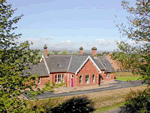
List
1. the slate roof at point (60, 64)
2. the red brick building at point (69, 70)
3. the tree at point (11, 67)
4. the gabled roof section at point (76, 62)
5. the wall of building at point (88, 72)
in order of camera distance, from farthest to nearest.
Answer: the gabled roof section at point (76, 62) < the slate roof at point (60, 64) < the wall of building at point (88, 72) < the red brick building at point (69, 70) < the tree at point (11, 67)

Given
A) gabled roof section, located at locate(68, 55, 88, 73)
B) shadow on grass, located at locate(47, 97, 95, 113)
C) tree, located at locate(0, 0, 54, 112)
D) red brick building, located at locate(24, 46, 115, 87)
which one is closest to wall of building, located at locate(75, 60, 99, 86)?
red brick building, located at locate(24, 46, 115, 87)

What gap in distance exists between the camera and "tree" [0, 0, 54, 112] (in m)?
6.04

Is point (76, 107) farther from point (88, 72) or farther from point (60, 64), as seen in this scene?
point (60, 64)

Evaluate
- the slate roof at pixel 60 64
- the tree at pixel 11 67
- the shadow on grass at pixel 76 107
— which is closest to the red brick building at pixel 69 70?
the slate roof at pixel 60 64

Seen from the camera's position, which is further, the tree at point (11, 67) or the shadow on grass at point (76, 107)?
the shadow on grass at point (76, 107)

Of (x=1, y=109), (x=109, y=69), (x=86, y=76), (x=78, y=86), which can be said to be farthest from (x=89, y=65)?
(x=1, y=109)

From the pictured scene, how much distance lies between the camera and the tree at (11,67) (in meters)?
6.04

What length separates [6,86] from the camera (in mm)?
6316

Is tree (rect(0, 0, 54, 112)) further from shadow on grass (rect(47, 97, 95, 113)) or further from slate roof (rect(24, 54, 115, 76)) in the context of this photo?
slate roof (rect(24, 54, 115, 76))

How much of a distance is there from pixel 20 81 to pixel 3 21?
288 centimetres

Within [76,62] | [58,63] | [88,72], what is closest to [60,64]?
Answer: [58,63]

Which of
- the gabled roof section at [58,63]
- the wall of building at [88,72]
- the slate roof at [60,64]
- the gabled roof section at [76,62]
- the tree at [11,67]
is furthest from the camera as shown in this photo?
the gabled roof section at [58,63]

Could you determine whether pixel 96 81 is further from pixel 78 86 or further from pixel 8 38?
pixel 8 38

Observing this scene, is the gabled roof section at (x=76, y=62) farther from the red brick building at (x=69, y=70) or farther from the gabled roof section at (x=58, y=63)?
the gabled roof section at (x=58, y=63)
